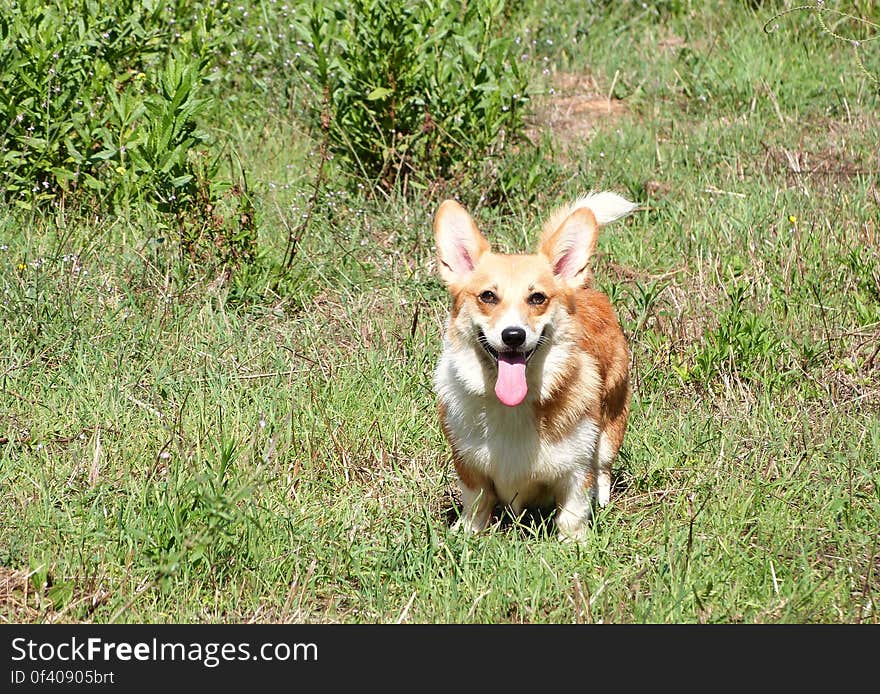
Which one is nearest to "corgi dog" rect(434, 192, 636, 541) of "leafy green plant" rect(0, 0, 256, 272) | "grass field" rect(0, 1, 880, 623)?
"grass field" rect(0, 1, 880, 623)

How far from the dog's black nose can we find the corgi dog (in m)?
0.02

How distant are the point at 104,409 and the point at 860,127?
490 cm

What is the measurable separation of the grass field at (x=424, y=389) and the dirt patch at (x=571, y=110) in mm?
34

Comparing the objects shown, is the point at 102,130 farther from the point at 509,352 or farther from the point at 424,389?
the point at 509,352

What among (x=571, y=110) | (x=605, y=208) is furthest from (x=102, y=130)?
(x=571, y=110)

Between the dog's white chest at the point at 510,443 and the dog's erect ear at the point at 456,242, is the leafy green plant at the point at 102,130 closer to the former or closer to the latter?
the dog's erect ear at the point at 456,242

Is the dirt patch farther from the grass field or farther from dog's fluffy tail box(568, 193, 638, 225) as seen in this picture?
dog's fluffy tail box(568, 193, 638, 225)

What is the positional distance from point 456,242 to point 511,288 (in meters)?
0.37

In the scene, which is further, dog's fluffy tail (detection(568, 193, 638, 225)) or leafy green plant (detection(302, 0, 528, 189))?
leafy green plant (detection(302, 0, 528, 189))

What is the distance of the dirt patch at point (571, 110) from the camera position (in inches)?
287

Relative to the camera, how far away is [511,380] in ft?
12.3

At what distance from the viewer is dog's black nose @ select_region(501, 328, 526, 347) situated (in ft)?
12.1

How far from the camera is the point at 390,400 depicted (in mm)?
4820

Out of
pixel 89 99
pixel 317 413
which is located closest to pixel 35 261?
pixel 89 99
